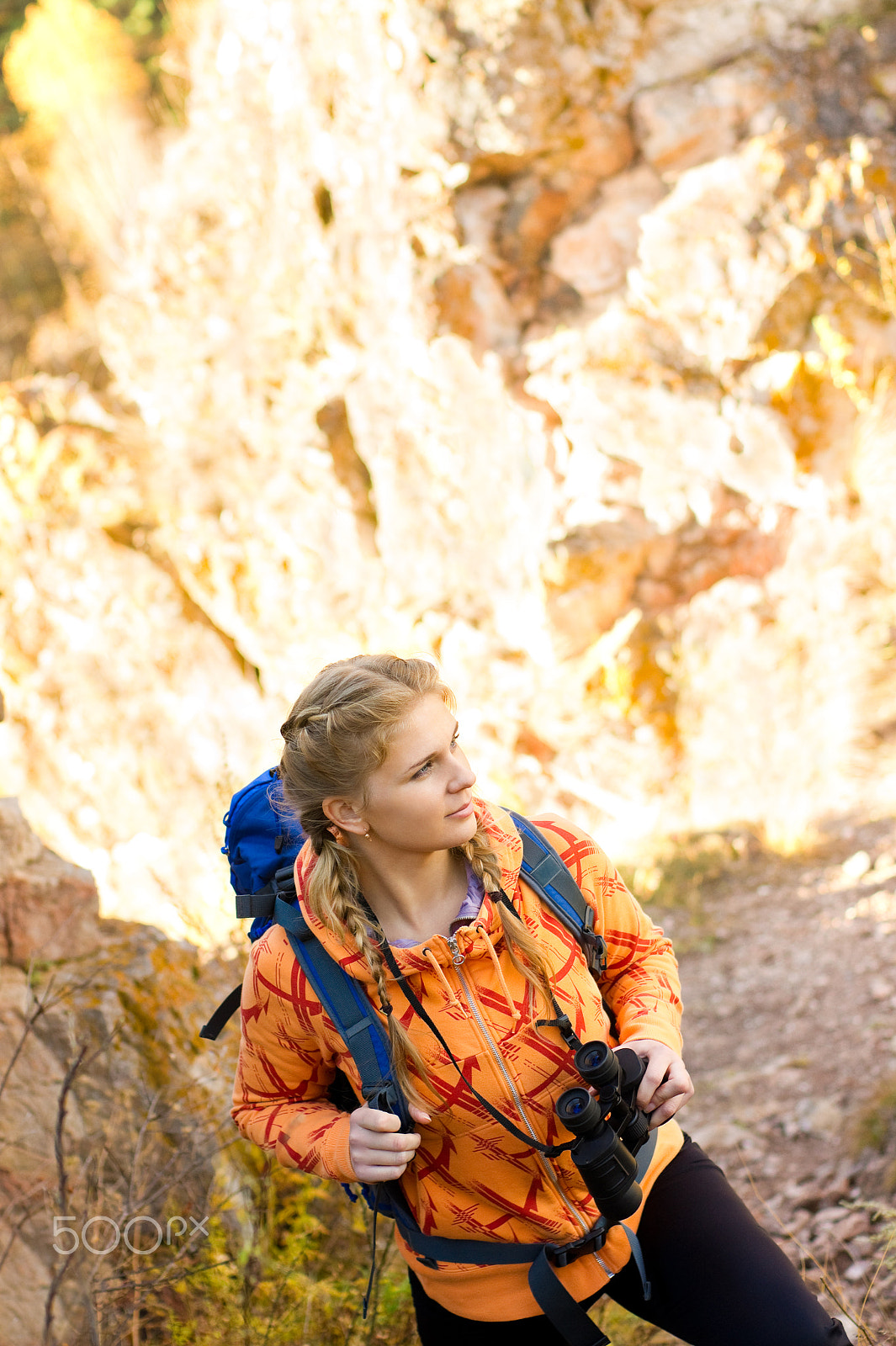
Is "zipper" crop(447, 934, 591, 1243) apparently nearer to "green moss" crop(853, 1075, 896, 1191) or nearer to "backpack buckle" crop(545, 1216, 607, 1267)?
"backpack buckle" crop(545, 1216, 607, 1267)

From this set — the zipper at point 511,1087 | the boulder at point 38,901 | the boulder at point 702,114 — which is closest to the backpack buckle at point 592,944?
the zipper at point 511,1087

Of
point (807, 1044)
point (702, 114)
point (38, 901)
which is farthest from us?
point (702, 114)

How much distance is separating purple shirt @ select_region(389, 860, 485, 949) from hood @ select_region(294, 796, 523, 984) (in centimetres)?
5

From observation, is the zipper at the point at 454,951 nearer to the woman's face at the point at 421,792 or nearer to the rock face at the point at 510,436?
the woman's face at the point at 421,792

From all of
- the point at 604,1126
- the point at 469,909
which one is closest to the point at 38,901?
the point at 469,909

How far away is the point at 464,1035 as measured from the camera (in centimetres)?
151

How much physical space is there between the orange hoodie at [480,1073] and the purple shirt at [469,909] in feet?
0.22

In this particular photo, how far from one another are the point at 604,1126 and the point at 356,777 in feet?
2.17

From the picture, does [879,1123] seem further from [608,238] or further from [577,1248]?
[608,238]

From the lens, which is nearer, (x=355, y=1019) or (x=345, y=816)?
(x=355, y=1019)

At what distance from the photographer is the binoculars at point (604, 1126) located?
4.51 ft

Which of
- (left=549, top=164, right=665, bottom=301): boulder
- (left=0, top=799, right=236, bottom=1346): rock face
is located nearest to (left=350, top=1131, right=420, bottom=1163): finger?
(left=0, top=799, right=236, bottom=1346): rock face

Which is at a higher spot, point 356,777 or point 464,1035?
point 356,777

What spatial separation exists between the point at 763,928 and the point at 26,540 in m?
6.72
